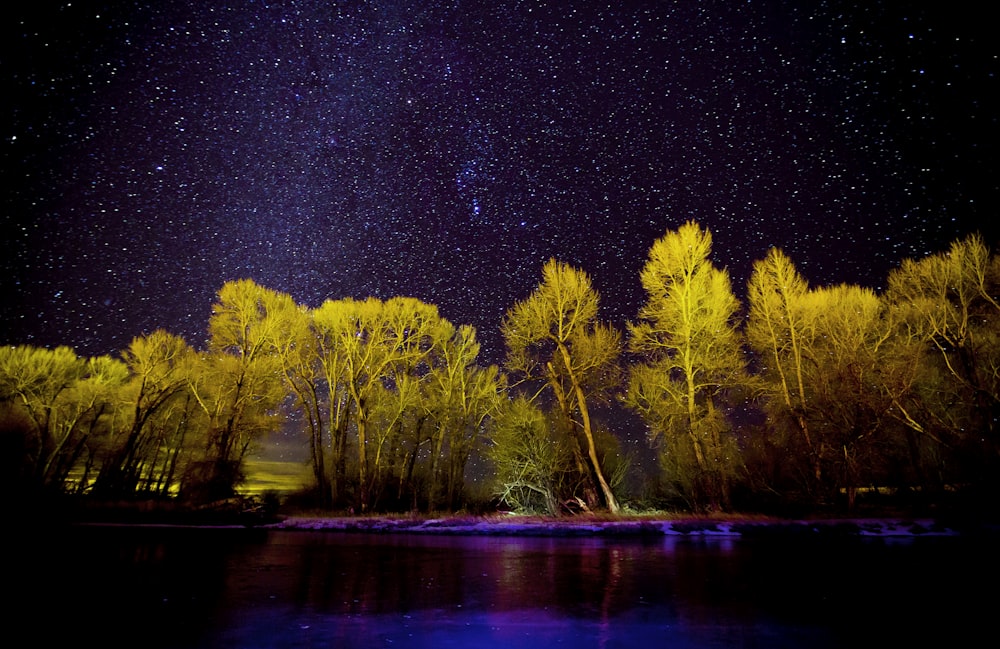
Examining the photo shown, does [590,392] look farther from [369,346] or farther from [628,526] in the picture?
[369,346]

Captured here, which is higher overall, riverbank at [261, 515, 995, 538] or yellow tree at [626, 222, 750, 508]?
yellow tree at [626, 222, 750, 508]

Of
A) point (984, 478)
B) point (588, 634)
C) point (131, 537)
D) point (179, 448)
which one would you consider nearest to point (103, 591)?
point (588, 634)

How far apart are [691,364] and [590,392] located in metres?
5.00

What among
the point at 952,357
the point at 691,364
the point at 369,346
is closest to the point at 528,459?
the point at 691,364

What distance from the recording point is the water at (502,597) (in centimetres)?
548

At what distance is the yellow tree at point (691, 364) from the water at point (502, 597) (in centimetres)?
797

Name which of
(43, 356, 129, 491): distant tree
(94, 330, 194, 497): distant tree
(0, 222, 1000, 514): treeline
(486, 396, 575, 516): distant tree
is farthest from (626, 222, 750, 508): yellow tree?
(43, 356, 129, 491): distant tree

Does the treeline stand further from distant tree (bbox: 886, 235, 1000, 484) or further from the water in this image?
the water

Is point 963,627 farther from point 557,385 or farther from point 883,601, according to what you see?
point 557,385

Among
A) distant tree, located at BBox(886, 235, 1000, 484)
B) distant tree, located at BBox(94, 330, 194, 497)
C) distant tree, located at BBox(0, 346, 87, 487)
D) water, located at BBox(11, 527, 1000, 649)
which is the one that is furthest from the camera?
distant tree, located at BBox(0, 346, 87, 487)

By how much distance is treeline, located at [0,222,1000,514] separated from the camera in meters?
21.2

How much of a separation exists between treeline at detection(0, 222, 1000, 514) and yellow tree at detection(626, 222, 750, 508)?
93 millimetres

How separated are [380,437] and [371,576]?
63.8ft

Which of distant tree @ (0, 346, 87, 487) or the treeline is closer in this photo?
the treeline
